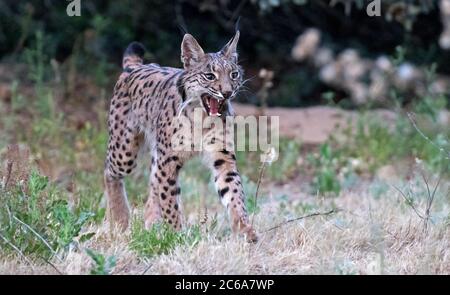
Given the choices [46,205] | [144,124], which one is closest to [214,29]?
[144,124]

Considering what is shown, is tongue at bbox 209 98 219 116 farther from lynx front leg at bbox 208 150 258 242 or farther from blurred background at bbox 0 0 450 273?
blurred background at bbox 0 0 450 273

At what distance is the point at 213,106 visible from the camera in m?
6.50

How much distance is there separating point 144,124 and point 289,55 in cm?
719

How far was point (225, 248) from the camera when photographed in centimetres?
568

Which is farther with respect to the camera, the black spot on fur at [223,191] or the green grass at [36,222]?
the black spot on fur at [223,191]

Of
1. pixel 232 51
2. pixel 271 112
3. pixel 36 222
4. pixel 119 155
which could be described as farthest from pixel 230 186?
pixel 271 112

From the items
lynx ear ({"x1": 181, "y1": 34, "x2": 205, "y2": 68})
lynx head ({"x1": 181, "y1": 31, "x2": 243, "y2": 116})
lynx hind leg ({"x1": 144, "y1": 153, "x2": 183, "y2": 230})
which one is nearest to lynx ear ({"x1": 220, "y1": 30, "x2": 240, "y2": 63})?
lynx head ({"x1": 181, "y1": 31, "x2": 243, "y2": 116})

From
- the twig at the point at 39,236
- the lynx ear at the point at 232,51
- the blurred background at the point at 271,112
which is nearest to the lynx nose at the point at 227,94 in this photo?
the lynx ear at the point at 232,51

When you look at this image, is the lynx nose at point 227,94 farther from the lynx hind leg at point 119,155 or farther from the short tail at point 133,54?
the short tail at point 133,54

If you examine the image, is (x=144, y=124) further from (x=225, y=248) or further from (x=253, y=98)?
(x=253, y=98)

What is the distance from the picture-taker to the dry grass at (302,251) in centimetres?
546

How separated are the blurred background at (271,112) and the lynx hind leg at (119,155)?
146 millimetres

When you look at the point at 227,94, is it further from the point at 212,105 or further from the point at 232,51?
the point at 232,51

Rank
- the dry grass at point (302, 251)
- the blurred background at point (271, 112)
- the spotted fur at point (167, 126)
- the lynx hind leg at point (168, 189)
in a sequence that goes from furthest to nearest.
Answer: the lynx hind leg at point (168, 189) → the spotted fur at point (167, 126) → the blurred background at point (271, 112) → the dry grass at point (302, 251)
